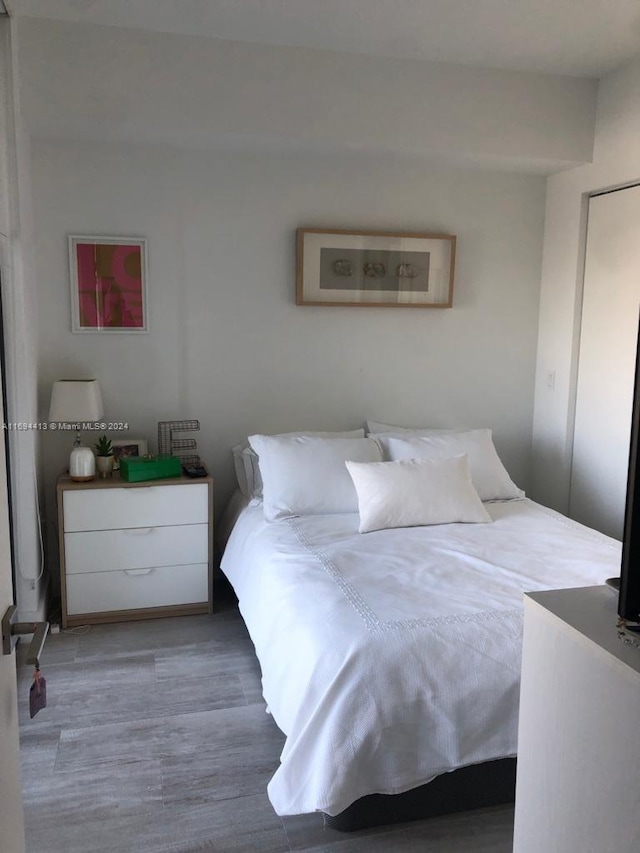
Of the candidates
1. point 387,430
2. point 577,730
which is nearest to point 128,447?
point 387,430

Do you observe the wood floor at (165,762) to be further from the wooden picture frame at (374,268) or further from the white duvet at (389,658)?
the wooden picture frame at (374,268)

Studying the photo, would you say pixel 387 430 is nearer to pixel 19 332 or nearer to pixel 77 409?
pixel 77 409

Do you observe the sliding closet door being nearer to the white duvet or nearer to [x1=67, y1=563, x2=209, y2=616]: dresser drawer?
the white duvet

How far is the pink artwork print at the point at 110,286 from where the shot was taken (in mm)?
3398

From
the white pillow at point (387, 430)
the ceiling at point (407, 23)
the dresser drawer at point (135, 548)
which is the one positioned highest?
the ceiling at point (407, 23)

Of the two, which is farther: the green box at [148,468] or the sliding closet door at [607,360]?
the sliding closet door at [607,360]

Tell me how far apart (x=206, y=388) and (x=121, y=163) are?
1.16 meters

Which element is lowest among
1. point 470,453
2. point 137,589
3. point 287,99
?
point 137,589

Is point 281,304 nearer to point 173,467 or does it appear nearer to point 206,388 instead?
point 206,388

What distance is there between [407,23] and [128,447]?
2.30 meters

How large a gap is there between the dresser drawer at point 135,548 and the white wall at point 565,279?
78.5 inches

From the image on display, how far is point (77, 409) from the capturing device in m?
3.19

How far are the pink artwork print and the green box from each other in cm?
68

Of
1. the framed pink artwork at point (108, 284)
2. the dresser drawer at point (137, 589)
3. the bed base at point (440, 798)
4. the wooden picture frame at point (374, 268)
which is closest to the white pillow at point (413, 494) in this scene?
the dresser drawer at point (137, 589)
